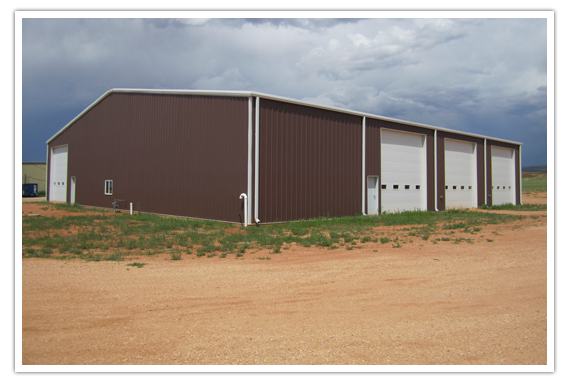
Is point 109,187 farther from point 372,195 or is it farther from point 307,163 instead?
point 372,195

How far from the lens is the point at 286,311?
5566 mm

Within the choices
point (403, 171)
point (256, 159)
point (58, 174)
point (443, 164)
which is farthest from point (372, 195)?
point (58, 174)

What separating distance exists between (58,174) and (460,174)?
30617 mm

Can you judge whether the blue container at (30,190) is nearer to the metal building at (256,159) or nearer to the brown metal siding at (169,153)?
the metal building at (256,159)

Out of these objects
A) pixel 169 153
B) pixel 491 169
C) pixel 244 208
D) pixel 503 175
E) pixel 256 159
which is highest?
pixel 491 169

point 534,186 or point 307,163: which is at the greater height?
point 534,186

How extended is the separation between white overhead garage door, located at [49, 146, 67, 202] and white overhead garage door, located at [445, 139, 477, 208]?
2787 cm

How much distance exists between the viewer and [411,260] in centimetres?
923

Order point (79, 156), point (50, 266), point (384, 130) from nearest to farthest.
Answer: point (50, 266), point (384, 130), point (79, 156)

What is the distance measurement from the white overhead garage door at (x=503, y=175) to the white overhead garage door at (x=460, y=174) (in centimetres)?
321

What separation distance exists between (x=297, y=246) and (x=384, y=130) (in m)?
13.4

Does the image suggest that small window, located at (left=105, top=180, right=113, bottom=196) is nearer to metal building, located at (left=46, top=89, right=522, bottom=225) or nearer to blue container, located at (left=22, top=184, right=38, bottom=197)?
metal building, located at (left=46, top=89, right=522, bottom=225)
